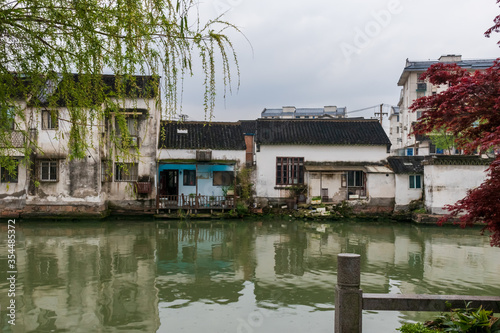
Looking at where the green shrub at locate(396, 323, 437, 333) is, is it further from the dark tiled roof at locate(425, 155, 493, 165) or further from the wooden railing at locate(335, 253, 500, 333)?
the dark tiled roof at locate(425, 155, 493, 165)

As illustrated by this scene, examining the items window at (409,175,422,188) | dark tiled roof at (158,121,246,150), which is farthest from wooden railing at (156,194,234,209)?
window at (409,175,422,188)

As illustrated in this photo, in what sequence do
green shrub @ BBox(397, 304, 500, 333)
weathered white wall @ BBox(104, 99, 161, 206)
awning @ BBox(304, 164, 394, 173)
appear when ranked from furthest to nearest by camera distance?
awning @ BBox(304, 164, 394, 173)
weathered white wall @ BBox(104, 99, 161, 206)
green shrub @ BBox(397, 304, 500, 333)

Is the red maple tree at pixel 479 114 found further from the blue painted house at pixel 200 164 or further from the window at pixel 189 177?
the window at pixel 189 177

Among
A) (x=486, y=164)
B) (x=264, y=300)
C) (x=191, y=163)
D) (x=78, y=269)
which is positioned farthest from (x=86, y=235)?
(x=486, y=164)

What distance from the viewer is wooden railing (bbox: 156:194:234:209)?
19.5 metres

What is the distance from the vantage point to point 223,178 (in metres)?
21.8

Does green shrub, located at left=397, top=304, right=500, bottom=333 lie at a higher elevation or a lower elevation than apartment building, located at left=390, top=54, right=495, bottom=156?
lower

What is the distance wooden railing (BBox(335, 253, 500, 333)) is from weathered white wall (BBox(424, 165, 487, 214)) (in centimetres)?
1572

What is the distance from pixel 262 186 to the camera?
2148cm

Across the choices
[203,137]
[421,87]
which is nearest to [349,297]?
[203,137]

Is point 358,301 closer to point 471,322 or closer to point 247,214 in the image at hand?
point 471,322

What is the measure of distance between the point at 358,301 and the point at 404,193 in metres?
17.8

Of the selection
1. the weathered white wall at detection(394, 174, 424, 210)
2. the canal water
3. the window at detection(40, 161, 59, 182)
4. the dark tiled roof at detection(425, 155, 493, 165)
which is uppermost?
the dark tiled roof at detection(425, 155, 493, 165)

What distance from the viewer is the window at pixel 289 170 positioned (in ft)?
71.0
